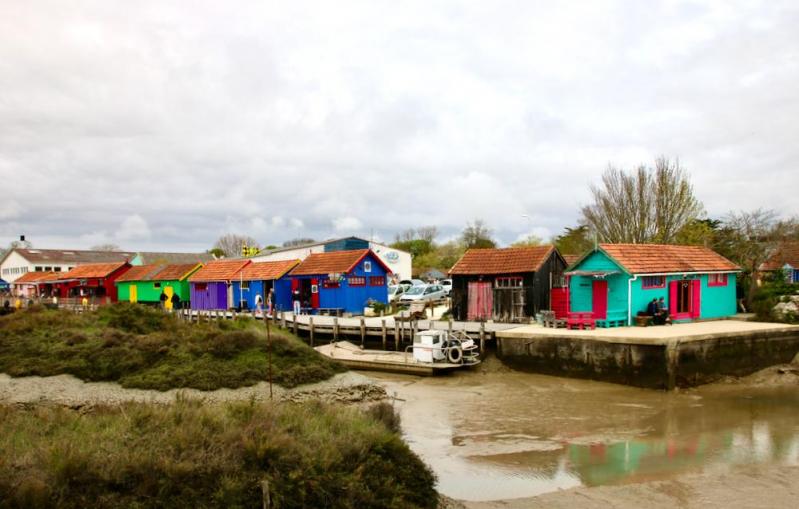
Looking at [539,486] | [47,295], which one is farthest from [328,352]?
[47,295]

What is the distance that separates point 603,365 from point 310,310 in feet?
64.6

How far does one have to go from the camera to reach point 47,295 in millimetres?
59688

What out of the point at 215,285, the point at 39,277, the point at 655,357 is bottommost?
the point at 655,357

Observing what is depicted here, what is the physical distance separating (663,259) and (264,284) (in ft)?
76.9

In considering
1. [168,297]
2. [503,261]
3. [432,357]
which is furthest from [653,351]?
[168,297]

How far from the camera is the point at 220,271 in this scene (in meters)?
41.2

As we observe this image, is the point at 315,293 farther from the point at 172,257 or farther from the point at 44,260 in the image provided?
the point at 44,260

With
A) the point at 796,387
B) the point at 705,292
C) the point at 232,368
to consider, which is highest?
the point at 705,292

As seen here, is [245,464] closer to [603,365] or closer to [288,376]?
[288,376]

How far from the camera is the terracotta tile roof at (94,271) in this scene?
171ft

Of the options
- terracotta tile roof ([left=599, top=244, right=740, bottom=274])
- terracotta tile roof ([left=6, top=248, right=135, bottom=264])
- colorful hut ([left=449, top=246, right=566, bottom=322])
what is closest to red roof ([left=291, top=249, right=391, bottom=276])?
colorful hut ([left=449, top=246, right=566, bottom=322])

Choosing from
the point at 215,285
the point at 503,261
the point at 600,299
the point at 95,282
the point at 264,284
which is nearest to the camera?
the point at 600,299

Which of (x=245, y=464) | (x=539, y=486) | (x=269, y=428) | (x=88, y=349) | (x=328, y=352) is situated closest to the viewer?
(x=245, y=464)

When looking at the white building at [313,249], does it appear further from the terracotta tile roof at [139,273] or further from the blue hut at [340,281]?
the terracotta tile roof at [139,273]
